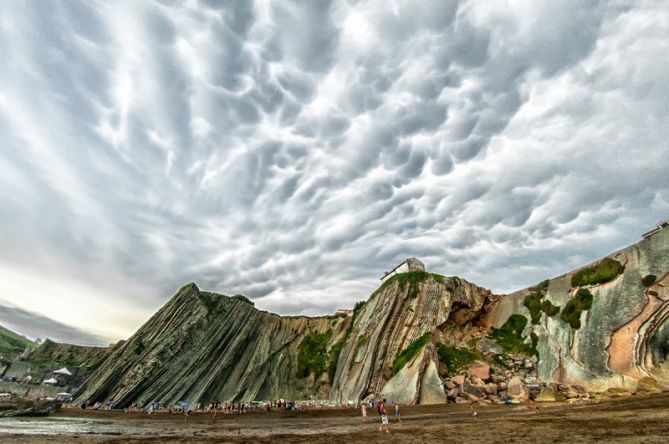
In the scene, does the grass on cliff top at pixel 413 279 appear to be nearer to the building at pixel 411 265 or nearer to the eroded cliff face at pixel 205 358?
the building at pixel 411 265

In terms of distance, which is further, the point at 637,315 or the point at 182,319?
the point at 182,319

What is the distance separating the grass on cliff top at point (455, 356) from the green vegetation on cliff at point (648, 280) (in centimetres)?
2046

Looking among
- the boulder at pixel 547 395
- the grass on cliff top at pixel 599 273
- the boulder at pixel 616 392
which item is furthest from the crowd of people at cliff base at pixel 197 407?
the grass on cliff top at pixel 599 273

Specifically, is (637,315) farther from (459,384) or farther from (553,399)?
(459,384)

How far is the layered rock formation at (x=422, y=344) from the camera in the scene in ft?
116

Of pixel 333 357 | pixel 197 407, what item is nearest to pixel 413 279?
pixel 333 357

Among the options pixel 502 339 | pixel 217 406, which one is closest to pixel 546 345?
pixel 502 339

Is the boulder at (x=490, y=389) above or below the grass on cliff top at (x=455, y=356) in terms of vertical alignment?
below

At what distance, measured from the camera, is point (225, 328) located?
208ft

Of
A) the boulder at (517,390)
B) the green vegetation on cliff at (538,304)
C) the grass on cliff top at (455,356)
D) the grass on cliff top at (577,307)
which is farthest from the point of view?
the green vegetation on cliff at (538,304)

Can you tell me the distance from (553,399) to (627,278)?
16.2 meters

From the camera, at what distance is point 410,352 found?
47.3 m

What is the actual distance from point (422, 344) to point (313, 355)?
26.7m

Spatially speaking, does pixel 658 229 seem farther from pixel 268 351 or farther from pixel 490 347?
pixel 268 351
